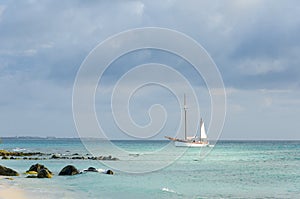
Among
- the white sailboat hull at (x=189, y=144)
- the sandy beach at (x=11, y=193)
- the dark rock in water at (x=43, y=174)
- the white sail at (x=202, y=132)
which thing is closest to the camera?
the sandy beach at (x=11, y=193)

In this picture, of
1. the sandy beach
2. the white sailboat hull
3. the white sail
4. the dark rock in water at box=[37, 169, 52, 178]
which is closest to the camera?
the sandy beach

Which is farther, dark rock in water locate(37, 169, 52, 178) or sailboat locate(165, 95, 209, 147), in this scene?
sailboat locate(165, 95, 209, 147)

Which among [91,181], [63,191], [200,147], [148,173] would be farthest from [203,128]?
[63,191]

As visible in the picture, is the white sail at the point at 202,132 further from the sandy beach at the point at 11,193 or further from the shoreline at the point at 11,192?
the sandy beach at the point at 11,193

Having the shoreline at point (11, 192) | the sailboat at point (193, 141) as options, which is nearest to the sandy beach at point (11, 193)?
the shoreline at point (11, 192)

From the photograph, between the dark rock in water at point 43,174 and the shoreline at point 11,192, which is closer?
the shoreline at point 11,192

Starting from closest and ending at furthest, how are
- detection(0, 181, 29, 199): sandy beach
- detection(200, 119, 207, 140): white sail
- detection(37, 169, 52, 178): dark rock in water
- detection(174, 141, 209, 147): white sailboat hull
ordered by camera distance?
1. detection(0, 181, 29, 199): sandy beach
2. detection(37, 169, 52, 178): dark rock in water
3. detection(174, 141, 209, 147): white sailboat hull
4. detection(200, 119, 207, 140): white sail

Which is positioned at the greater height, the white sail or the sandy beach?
the white sail

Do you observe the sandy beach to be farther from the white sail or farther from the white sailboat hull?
the white sail

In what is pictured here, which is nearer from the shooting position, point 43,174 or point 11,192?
point 11,192

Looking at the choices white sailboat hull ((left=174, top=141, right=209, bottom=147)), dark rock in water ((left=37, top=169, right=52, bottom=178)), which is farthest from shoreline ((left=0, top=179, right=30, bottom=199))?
white sailboat hull ((left=174, top=141, right=209, bottom=147))

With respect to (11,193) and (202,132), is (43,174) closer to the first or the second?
(11,193)

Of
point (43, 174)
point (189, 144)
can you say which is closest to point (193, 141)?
point (189, 144)

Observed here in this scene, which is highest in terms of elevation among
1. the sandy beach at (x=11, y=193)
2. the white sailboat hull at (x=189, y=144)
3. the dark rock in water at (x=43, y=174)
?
the white sailboat hull at (x=189, y=144)
